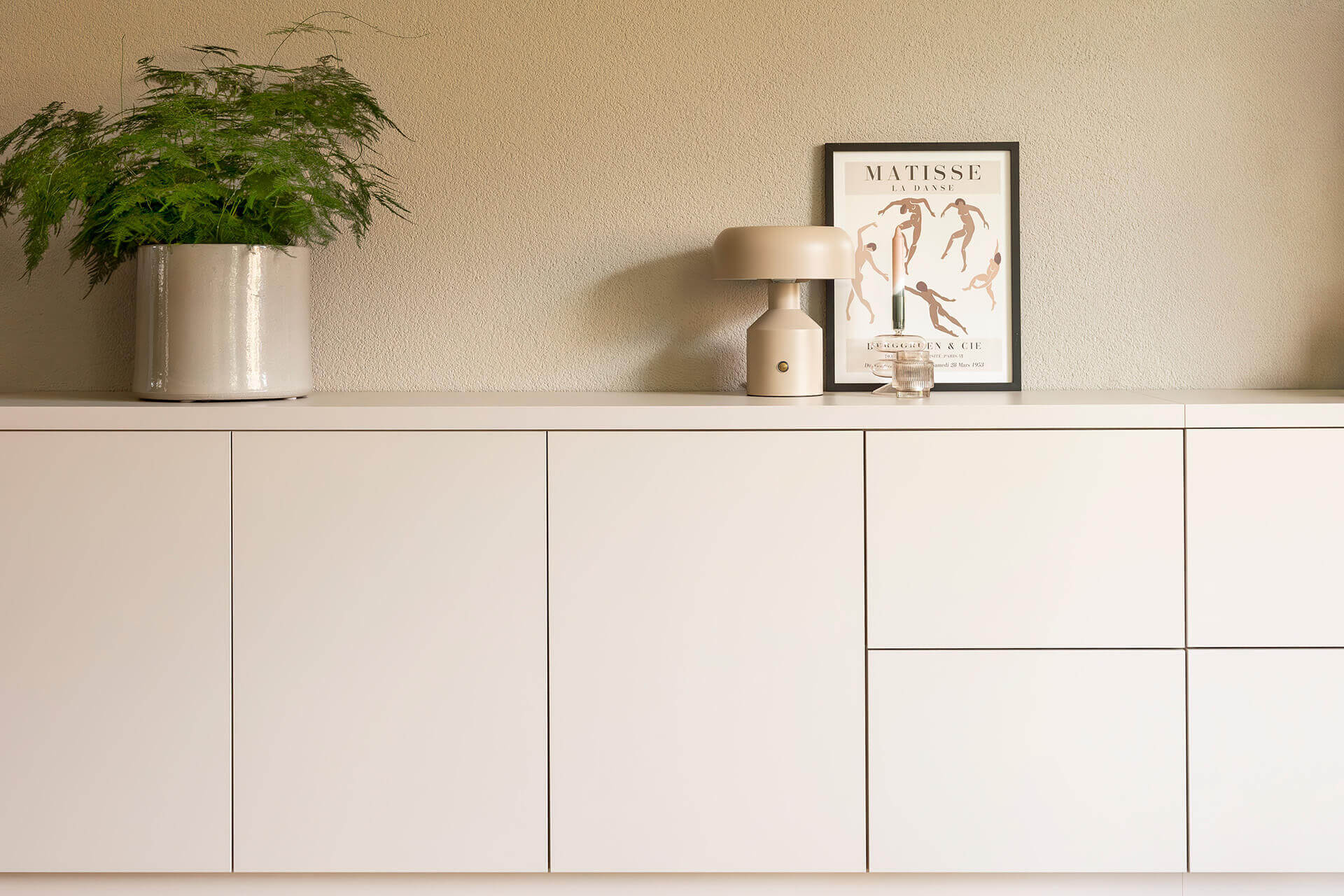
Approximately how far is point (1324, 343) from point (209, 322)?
1886mm

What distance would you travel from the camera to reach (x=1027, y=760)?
1454 mm

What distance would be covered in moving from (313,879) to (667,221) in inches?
48.1

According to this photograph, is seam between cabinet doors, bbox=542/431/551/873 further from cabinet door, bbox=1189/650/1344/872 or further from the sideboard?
cabinet door, bbox=1189/650/1344/872

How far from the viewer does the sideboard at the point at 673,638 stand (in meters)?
1.43

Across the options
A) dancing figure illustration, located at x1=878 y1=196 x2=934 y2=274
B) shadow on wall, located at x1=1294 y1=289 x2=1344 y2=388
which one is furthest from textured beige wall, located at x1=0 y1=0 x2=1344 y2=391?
dancing figure illustration, located at x1=878 y1=196 x2=934 y2=274

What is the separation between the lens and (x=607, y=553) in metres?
1.45

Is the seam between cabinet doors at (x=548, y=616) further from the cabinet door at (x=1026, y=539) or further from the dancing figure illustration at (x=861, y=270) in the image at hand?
the dancing figure illustration at (x=861, y=270)

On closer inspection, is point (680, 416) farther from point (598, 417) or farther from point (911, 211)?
point (911, 211)

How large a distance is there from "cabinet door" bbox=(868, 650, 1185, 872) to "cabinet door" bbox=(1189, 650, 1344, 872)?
35 mm

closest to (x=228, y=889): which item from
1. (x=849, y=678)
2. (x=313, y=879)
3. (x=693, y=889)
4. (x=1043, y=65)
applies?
(x=313, y=879)

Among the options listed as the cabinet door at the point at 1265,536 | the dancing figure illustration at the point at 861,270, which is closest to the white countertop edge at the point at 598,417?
the cabinet door at the point at 1265,536

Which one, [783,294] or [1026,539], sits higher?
[783,294]

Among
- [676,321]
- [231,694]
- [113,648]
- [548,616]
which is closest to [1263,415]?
[676,321]

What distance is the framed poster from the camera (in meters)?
1.76
